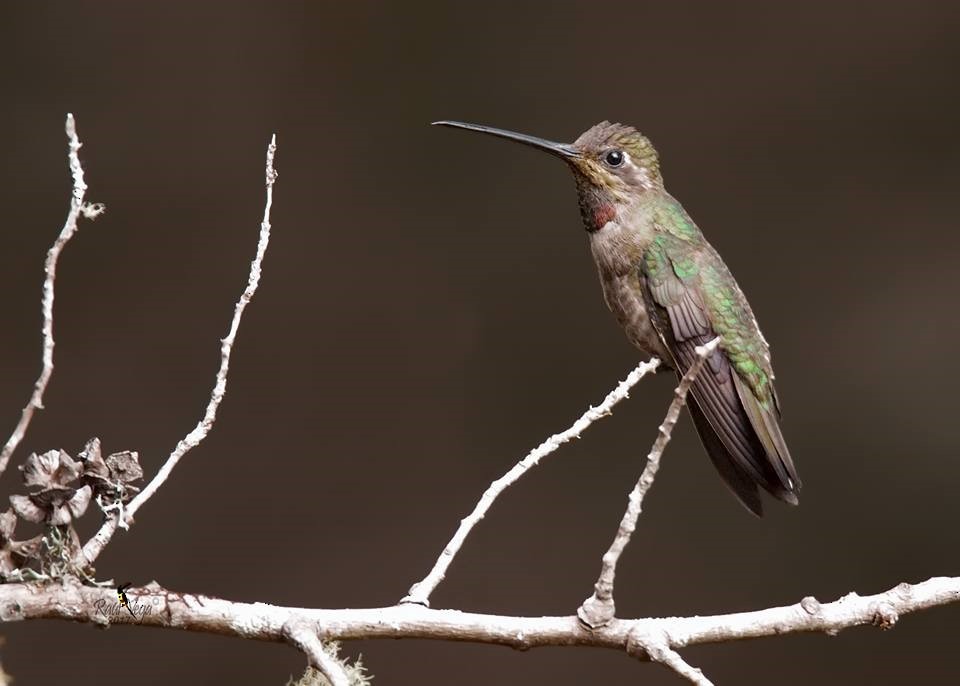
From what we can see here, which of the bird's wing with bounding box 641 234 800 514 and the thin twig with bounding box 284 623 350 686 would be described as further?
the bird's wing with bounding box 641 234 800 514

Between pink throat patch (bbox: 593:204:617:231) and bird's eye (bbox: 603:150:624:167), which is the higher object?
bird's eye (bbox: 603:150:624:167)

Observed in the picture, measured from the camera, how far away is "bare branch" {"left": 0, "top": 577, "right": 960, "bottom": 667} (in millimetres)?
979

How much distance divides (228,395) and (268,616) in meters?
2.28

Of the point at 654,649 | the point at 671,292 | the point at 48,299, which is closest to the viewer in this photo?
the point at 48,299

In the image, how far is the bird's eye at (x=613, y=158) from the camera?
170cm

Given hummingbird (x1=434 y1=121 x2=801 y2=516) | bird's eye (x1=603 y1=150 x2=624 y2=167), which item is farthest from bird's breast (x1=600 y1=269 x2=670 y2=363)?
bird's eye (x1=603 y1=150 x2=624 y2=167)

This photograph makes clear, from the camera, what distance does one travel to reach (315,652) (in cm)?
94

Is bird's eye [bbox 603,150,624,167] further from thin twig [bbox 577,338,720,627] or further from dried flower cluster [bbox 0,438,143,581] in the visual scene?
dried flower cluster [bbox 0,438,143,581]

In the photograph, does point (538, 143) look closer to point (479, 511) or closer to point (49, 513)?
point (479, 511)

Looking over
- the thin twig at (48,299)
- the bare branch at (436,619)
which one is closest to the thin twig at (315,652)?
the bare branch at (436,619)

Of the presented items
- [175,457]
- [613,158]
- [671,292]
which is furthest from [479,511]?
[613,158]

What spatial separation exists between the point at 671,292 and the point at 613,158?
217mm

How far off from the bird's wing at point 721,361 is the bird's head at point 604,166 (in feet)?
0.27

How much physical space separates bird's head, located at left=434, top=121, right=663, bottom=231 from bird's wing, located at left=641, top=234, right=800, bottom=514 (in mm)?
84
